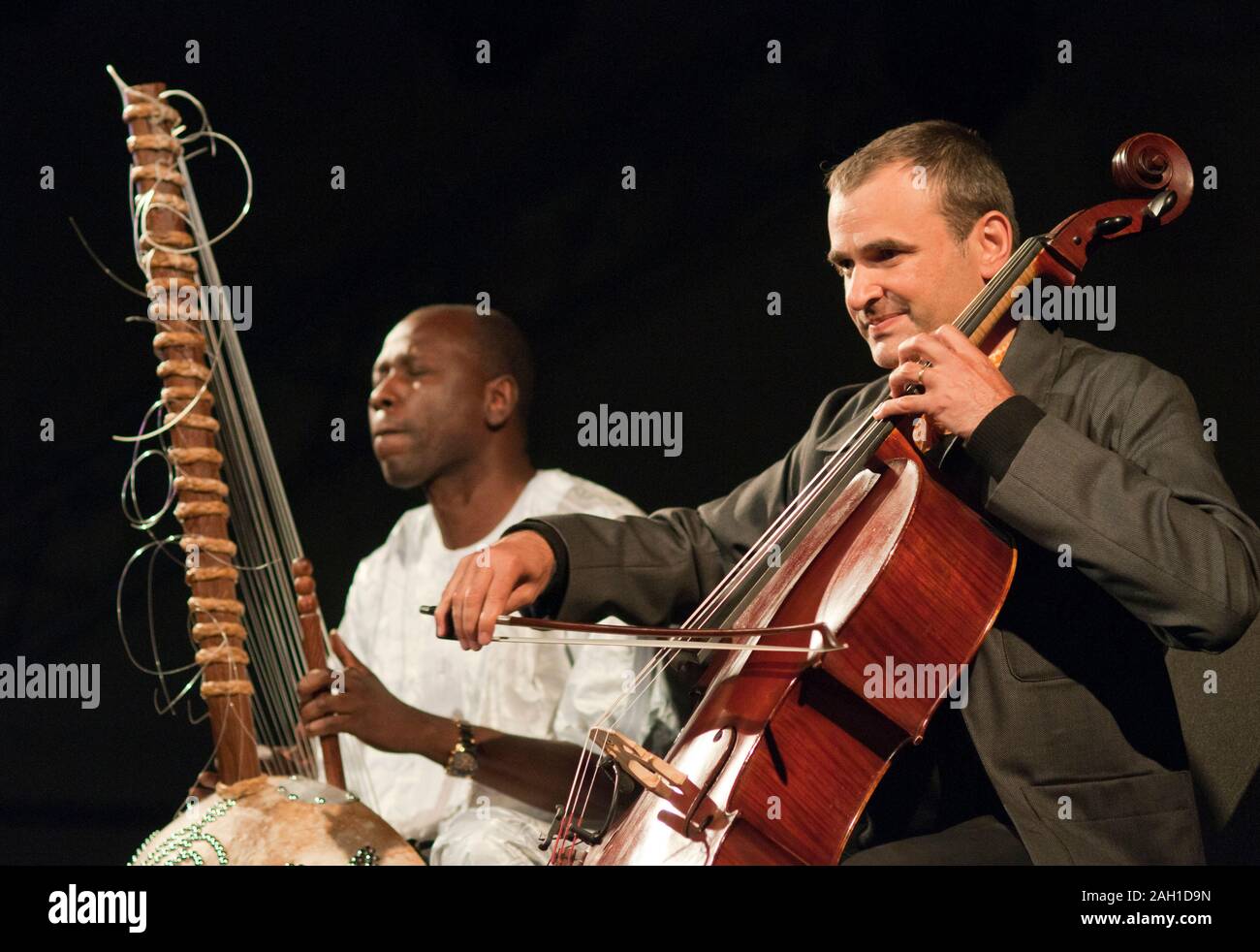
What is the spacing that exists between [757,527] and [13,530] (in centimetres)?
177

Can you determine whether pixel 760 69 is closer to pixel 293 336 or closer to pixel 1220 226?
pixel 1220 226

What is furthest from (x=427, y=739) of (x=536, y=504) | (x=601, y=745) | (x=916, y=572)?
(x=916, y=572)

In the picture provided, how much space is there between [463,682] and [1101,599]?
1.32m

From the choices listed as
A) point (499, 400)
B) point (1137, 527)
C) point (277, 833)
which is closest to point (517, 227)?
point (499, 400)

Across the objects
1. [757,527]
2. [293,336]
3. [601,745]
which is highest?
[293,336]

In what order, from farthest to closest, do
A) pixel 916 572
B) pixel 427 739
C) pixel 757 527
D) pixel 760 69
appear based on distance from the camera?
pixel 760 69, pixel 427 739, pixel 757 527, pixel 916 572

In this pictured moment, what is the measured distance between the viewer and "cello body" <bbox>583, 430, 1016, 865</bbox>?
1.61 m

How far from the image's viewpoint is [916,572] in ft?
5.49

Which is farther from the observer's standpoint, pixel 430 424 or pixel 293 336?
pixel 293 336

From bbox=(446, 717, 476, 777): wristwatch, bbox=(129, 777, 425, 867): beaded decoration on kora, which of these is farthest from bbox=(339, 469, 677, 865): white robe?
bbox=(129, 777, 425, 867): beaded decoration on kora

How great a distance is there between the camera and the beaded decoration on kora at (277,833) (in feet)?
6.61

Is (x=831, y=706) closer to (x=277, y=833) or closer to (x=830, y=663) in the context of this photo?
(x=830, y=663)

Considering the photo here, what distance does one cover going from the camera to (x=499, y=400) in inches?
116

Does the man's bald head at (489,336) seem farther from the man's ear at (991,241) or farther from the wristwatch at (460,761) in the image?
the man's ear at (991,241)
